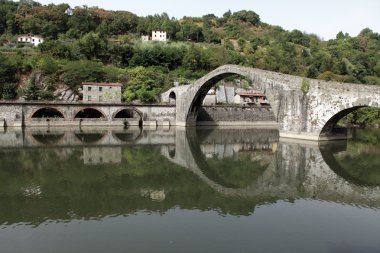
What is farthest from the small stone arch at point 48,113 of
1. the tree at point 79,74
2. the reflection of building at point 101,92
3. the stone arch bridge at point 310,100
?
the stone arch bridge at point 310,100

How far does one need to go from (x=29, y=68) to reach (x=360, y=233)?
Answer: 48933mm

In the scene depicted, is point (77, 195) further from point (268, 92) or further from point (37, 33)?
point (37, 33)

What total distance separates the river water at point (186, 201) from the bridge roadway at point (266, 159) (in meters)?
0.07

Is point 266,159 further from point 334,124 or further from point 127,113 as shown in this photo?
point 127,113

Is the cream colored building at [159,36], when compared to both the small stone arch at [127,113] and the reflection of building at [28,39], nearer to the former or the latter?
the reflection of building at [28,39]

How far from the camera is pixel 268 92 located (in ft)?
94.8

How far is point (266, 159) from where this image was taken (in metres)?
20.4

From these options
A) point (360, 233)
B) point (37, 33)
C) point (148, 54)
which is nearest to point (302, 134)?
point (360, 233)

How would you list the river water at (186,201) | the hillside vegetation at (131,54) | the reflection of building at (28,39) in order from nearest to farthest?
the river water at (186,201) < the hillside vegetation at (131,54) < the reflection of building at (28,39)

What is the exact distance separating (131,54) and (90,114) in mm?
23118

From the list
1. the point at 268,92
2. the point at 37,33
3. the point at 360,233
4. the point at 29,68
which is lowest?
the point at 360,233

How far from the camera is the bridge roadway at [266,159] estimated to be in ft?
43.3

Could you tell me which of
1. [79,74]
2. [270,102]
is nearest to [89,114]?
[79,74]

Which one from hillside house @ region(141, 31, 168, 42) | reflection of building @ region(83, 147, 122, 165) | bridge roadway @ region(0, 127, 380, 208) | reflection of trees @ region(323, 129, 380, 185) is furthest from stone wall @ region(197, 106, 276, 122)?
hillside house @ region(141, 31, 168, 42)
